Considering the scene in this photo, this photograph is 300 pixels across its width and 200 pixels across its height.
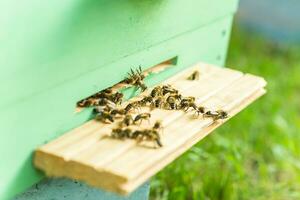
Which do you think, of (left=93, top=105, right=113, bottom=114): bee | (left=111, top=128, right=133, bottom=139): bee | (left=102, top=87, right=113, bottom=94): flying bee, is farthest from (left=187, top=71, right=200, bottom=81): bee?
(left=111, top=128, right=133, bottom=139): bee

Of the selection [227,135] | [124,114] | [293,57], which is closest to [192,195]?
[227,135]

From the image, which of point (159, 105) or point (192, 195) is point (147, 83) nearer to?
point (159, 105)

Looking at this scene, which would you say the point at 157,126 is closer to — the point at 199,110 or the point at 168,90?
the point at 199,110

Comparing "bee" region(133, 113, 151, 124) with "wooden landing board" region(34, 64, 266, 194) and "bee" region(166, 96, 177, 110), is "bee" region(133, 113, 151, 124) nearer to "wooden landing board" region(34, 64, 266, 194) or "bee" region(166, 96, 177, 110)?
"wooden landing board" region(34, 64, 266, 194)

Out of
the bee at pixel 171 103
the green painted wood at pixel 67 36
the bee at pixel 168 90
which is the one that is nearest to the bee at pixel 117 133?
the green painted wood at pixel 67 36

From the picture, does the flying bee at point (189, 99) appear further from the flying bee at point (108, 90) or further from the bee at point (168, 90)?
the flying bee at point (108, 90)

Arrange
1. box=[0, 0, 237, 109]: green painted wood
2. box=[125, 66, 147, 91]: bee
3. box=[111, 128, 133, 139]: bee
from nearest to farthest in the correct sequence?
1. box=[0, 0, 237, 109]: green painted wood
2. box=[111, 128, 133, 139]: bee
3. box=[125, 66, 147, 91]: bee
